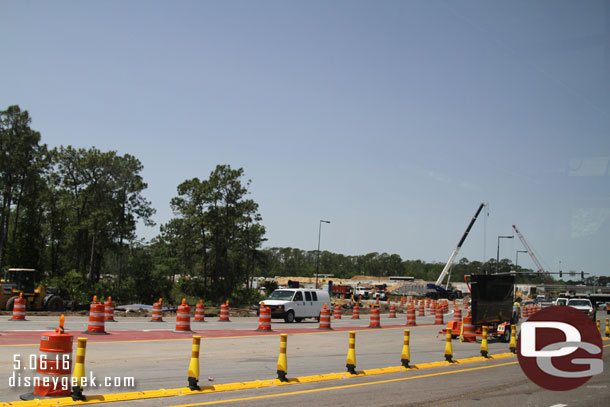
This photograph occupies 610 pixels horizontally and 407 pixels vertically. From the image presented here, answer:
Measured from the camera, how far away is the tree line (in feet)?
201

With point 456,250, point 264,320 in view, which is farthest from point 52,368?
point 456,250

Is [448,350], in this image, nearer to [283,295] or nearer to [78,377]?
[78,377]

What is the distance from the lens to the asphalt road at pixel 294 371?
1076 centimetres

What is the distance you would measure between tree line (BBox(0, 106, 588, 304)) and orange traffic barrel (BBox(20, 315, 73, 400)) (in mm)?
52119

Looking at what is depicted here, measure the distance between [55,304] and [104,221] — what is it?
33.3 metres

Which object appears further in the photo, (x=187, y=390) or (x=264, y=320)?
(x=264, y=320)

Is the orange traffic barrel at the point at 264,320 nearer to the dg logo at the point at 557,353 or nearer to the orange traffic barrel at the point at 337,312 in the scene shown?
the dg logo at the point at 557,353

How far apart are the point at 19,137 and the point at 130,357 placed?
53.0m

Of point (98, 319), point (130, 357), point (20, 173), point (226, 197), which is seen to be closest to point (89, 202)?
point (20, 173)

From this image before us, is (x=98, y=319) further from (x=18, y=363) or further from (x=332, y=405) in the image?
(x=332, y=405)

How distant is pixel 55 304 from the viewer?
33406mm

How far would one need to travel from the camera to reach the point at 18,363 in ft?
42.0

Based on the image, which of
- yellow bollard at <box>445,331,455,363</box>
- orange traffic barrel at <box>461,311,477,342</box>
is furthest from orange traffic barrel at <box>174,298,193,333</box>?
orange traffic barrel at <box>461,311,477,342</box>

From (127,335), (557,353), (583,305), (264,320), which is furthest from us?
(583,305)
